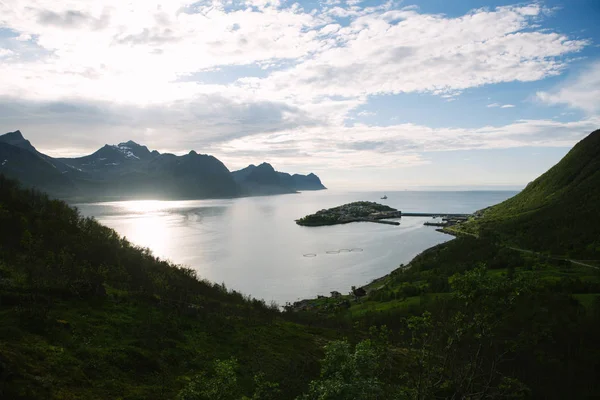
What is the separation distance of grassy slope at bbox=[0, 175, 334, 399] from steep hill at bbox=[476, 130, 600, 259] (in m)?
66.0

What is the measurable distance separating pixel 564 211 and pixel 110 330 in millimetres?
114899

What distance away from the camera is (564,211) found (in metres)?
96.4

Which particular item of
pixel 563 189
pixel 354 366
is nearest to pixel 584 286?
pixel 354 366

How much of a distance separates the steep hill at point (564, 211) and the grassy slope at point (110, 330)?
66.0 m

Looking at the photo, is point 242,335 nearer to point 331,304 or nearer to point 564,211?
point 331,304

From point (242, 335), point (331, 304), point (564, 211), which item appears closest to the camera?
point (242, 335)

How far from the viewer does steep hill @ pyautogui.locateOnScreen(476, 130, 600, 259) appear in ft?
231

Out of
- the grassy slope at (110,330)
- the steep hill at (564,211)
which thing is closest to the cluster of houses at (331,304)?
the grassy slope at (110,330)

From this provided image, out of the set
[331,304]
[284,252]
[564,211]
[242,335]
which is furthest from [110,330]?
[564,211]

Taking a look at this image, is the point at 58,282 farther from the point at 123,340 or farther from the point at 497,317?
the point at 497,317

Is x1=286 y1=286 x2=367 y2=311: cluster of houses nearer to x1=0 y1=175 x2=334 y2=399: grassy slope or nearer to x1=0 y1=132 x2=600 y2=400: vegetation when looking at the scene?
x1=0 y1=132 x2=600 y2=400: vegetation

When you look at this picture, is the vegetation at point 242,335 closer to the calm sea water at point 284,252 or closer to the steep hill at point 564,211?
the steep hill at point 564,211

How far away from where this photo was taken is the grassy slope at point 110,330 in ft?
43.4

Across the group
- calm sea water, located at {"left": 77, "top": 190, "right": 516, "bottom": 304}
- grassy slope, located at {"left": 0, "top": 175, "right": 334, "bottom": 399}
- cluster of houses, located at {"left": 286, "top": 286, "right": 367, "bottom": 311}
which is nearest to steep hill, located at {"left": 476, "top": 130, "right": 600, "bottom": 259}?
calm sea water, located at {"left": 77, "top": 190, "right": 516, "bottom": 304}
